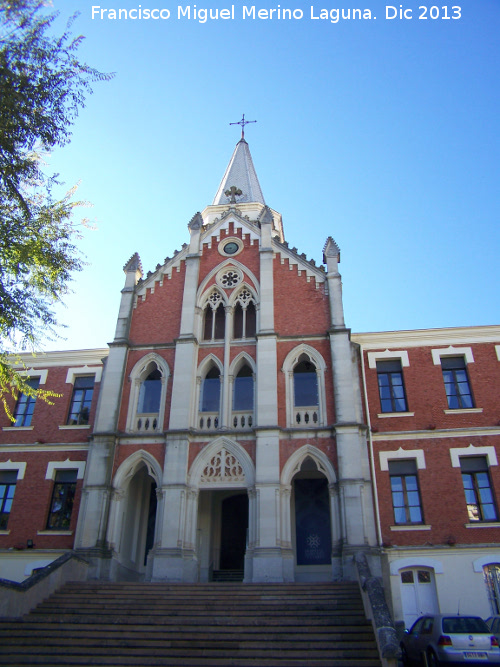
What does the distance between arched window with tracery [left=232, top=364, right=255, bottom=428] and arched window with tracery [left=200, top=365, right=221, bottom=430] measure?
682mm

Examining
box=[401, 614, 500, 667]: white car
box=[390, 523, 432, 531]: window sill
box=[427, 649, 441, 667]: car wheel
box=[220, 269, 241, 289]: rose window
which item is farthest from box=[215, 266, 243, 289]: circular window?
box=[427, 649, 441, 667]: car wheel

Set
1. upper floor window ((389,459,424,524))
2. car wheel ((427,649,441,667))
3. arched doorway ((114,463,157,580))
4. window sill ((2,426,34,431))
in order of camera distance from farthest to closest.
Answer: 1. window sill ((2,426,34,431))
2. arched doorway ((114,463,157,580))
3. upper floor window ((389,459,424,524))
4. car wheel ((427,649,441,667))

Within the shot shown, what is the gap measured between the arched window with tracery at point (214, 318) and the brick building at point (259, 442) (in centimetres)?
6

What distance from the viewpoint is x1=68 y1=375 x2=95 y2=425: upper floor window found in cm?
2439

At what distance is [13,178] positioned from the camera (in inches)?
575

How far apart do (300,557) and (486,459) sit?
7.82m

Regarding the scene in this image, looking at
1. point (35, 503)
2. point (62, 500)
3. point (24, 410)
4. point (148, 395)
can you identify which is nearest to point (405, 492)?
point (148, 395)

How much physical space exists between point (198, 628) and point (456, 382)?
1395 centimetres

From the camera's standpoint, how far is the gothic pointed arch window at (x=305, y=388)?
21062 mm

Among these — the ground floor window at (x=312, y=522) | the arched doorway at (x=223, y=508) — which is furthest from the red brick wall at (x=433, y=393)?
Answer: the arched doorway at (x=223, y=508)

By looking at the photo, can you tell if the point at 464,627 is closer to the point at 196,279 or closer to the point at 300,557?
the point at 300,557

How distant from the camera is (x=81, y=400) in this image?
24.9m

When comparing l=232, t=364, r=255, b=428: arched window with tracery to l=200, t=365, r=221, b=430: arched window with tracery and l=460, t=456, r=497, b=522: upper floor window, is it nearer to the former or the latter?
l=200, t=365, r=221, b=430: arched window with tracery

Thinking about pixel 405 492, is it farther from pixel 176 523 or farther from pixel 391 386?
pixel 176 523
